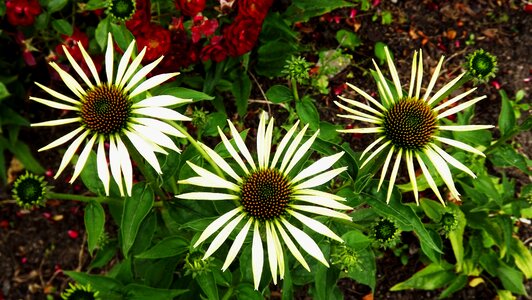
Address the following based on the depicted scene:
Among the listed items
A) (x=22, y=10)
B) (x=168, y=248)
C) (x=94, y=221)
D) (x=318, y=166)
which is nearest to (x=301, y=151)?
(x=318, y=166)

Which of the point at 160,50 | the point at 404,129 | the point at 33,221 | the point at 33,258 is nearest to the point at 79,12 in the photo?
the point at 160,50

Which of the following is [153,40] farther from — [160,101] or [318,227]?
[318,227]

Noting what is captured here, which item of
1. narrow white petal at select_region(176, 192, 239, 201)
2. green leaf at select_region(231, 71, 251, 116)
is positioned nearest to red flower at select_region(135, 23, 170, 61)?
green leaf at select_region(231, 71, 251, 116)

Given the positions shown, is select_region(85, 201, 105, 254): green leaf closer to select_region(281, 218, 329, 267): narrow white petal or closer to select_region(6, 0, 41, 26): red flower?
select_region(281, 218, 329, 267): narrow white petal

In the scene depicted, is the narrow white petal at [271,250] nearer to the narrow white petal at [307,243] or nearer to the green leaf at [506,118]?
the narrow white petal at [307,243]

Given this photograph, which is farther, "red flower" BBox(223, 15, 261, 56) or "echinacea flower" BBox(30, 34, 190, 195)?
"red flower" BBox(223, 15, 261, 56)

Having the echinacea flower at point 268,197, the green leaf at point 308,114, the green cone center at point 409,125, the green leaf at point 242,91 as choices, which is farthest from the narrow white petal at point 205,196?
the green leaf at point 242,91
